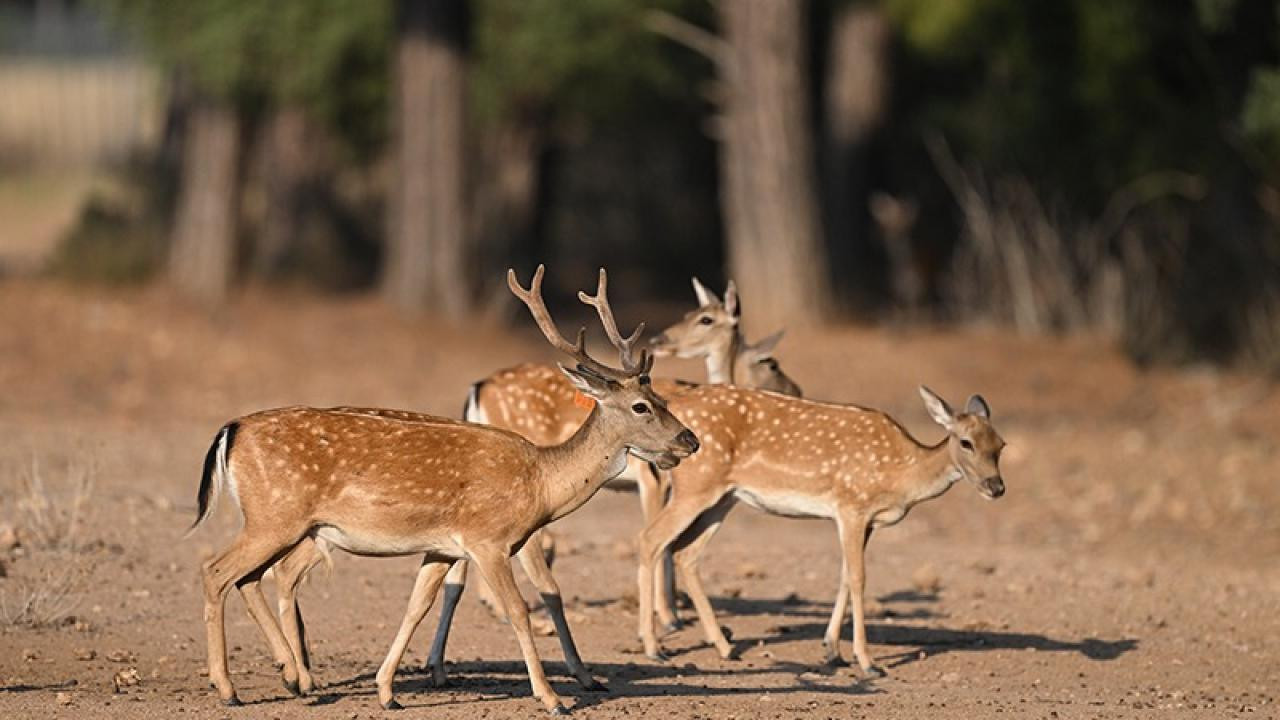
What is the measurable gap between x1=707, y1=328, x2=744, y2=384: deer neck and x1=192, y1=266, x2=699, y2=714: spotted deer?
118 inches

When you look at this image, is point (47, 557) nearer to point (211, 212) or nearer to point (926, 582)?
point (926, 582)

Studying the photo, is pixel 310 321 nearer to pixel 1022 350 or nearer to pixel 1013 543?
pixel 1022 350

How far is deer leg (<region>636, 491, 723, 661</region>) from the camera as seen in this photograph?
34.3 feet

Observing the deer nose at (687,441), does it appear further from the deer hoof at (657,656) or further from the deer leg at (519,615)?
the deer hoof at (657,656)

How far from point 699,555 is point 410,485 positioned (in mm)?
2408

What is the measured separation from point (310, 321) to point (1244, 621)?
40.4ft

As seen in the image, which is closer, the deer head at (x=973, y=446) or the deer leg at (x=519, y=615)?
the deer leg at (x=519, y=615)

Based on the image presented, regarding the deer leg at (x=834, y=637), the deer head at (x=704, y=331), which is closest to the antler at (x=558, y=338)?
the deer leg at (x=834, y=637)

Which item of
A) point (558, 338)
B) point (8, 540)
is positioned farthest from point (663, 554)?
point (8, 540)

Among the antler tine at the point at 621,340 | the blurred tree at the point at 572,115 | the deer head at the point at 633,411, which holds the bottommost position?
the deer head at the point at 633,411

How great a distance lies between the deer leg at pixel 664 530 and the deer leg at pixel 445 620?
3.61 feet

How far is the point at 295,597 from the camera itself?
361 inches

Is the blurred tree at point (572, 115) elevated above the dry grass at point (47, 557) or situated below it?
above

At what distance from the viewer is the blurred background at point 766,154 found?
21.5m
